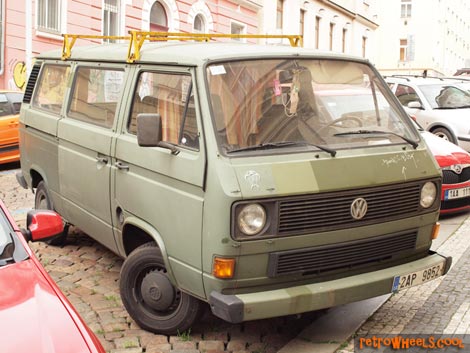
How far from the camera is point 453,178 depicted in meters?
8.54

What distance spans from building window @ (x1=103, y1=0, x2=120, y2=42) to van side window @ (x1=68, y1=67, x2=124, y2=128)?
48.0 ft

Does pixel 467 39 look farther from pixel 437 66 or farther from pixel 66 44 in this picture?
pixel 66 44

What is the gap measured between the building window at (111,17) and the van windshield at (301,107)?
16.3 metres

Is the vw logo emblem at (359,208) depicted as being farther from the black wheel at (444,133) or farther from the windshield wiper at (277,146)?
the black wheel at (444,133)

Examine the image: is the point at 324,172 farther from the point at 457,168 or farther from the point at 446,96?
the point at 446,96

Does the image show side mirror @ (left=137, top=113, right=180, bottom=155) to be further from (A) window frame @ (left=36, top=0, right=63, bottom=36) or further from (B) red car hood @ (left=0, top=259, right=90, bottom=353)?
(A) window frame @ (left=36, top=0, right=63, bottom=36)

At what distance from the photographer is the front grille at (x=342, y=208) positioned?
4.34 metres

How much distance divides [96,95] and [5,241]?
2.60m

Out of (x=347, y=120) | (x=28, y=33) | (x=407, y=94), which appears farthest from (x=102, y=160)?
(x=28, y=33)

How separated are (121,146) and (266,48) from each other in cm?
134

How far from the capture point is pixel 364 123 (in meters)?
5.14

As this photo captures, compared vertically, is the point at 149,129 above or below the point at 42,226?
above

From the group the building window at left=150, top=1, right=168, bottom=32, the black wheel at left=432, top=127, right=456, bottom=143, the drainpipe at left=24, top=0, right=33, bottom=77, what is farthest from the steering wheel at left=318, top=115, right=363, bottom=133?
the building window at left=150, top=1, right=168, bottom=32

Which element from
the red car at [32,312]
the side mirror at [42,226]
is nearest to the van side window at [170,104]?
the side mirror at [42,226]
